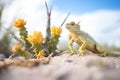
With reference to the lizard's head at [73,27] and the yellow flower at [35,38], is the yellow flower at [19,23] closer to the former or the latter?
the yellow flower at [35,38]

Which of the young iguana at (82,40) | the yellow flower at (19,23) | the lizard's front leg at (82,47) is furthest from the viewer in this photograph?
the yellow flower at (19,23)

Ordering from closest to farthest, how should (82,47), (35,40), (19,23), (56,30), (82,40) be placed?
(82,47), (82,40), (35,40), (56,30), (19,23)

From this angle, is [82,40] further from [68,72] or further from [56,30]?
[68,72]

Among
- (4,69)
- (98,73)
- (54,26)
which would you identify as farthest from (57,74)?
(54,26)

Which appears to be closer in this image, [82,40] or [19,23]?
[82,40]

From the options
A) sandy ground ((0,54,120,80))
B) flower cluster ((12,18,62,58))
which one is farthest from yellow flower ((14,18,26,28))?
sandy ground ((0,54,120,80))

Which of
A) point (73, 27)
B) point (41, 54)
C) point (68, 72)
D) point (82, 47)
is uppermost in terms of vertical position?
point (73, 27)

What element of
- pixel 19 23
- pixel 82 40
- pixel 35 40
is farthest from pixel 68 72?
pixel 19 23

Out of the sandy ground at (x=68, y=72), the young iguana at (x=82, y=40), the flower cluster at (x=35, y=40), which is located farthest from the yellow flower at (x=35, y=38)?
the sandy ground at (x=68, y=72)

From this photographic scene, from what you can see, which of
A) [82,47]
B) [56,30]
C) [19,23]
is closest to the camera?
[82,47]
